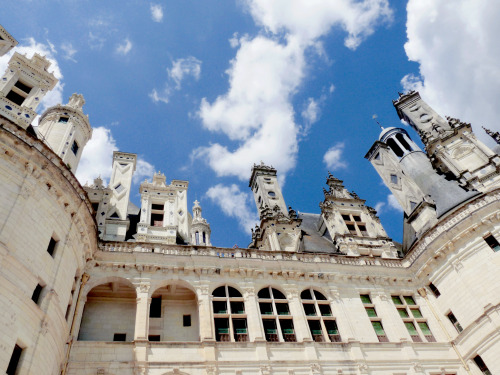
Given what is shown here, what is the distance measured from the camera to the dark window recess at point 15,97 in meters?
20.3

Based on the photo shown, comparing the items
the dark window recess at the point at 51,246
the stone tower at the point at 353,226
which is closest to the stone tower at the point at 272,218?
the stone tower at the point at 353,226

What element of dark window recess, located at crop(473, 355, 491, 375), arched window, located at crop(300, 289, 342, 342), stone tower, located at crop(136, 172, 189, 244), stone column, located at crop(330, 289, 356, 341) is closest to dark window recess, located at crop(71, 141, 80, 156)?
stone tower, located at crop(136, 172, 189, 244)

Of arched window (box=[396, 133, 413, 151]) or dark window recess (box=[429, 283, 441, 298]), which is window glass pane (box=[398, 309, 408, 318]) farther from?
arched window (box=[396, 133, 413, 151])

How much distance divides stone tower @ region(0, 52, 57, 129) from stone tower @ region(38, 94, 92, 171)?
223cm

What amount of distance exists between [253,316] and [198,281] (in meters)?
2.99

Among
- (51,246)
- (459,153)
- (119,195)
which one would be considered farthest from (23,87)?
(459,153)

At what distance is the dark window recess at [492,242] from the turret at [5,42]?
2762 cm

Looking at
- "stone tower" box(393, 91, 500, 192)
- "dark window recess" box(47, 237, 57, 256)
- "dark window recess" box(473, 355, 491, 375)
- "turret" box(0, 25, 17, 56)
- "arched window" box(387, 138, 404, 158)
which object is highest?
"arched window" box(387, 138, 404, 158)

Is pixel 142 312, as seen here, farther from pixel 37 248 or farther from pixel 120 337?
pixel 37 248

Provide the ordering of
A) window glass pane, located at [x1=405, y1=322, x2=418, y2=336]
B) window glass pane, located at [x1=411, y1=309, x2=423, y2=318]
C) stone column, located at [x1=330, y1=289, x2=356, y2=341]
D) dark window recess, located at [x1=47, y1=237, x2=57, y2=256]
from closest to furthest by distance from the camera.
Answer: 1. dark window recess, located at [x1=47, y1=237, x2=57, y2=256]
2. stone column, located at [x1=330, y1=289, x2=356, y2=341]
3. window glass pane, located at [x1=405, y1=322, x2=418, y2=336]
4. window glass pane, located at [x1=411, y1=309, x2=423, y2=318]

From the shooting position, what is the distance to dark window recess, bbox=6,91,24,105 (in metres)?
20.3

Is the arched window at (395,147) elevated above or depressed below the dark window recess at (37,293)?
above

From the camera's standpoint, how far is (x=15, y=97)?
20531mm

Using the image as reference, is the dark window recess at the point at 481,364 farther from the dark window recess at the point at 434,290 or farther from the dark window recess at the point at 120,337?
the dark window recess at the point at 120,337
